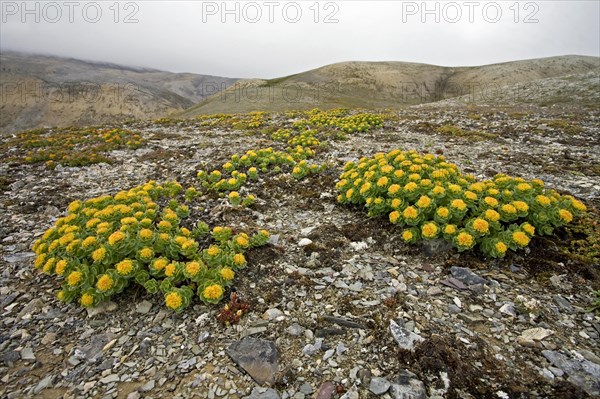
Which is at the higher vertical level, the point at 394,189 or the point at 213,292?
the point at 394,189

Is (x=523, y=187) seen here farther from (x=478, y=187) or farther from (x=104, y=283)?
(x=104, y=283)

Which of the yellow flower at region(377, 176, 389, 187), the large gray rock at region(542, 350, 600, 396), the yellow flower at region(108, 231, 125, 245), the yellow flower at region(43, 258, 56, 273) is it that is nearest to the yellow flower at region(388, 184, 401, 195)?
the yellow flower at region(377, 176, 389, 187)

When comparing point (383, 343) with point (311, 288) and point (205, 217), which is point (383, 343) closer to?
point (311, 288)

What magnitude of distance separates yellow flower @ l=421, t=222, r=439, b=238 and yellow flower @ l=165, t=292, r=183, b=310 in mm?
4990

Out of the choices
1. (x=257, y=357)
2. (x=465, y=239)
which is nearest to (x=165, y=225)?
(x=257, y=357)

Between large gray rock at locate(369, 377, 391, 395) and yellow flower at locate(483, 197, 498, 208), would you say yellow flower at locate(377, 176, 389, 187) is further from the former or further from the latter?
large gray rock at locate(369, 377, 391, 395)

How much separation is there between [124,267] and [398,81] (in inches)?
5281

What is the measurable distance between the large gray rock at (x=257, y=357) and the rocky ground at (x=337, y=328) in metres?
0.02

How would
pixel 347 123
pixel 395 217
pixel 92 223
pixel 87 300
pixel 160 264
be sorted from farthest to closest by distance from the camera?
pixel 347 123, pixel 395 217, pixel 92 223, pixel 160 264, pixel 87 300

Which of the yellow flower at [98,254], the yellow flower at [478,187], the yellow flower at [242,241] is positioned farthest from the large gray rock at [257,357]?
the yellow flower at [478,187]

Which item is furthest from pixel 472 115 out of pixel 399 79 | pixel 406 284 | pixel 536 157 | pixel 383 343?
pixel 399 79

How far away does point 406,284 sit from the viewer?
19.9 ft

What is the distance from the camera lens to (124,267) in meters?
5.64

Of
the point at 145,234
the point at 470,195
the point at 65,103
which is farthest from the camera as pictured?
the point at 65,103
